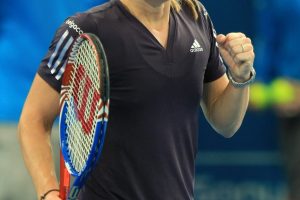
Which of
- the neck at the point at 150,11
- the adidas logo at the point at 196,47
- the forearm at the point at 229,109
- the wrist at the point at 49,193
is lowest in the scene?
the forearm at the point at 229,109

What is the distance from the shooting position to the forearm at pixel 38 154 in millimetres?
3035

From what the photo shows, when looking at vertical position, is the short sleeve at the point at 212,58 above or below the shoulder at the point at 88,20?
below

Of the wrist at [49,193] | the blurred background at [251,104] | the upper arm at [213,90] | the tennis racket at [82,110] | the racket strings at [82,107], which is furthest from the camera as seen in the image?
Answer: the blurred background at [251,104]

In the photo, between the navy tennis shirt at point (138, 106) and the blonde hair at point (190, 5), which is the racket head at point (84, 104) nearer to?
the navy tennis shirt at point (138, 106)

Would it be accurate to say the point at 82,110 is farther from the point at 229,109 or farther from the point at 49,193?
the point at 229,109

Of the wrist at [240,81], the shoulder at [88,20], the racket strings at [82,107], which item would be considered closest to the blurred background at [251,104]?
the wrist at [240,81]

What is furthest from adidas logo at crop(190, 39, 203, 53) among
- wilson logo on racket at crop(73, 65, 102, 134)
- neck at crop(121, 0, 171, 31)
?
wilson logo on racket at crop(73, 65, 102, 134)

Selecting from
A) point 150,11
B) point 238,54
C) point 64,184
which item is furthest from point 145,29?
point 64,184

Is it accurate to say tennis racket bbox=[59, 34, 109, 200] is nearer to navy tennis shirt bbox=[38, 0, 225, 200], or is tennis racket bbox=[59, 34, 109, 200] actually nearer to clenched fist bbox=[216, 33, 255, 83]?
navy tennis shirt bbox=[38, 0, 225, 200]

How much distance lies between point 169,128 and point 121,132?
15 cm

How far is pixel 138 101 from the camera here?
3.03 meters

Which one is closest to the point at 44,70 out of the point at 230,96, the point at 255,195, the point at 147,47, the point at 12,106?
the point at 147,47

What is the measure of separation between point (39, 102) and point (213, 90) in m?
0.62

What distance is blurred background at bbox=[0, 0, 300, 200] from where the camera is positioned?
219 inches
